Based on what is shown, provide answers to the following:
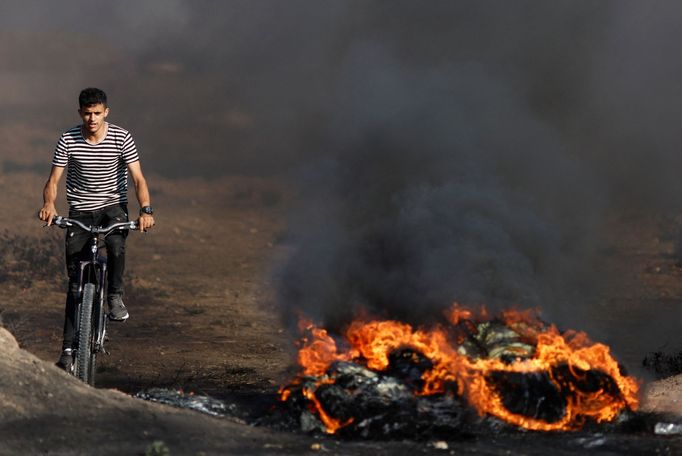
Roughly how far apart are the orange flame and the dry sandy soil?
0.55 metres

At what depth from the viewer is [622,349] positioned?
1231 centimetres

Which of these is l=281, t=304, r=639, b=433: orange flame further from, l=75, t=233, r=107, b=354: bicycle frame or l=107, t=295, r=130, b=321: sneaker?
l=75, t=233, r=107, b=354: bicycle frame

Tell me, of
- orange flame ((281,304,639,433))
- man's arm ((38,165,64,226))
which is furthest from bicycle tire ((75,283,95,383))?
orange flame ((281,304,639,433))

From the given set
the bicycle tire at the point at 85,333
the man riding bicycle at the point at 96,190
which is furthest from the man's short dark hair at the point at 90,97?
the bicycle tire at the point at 85,333

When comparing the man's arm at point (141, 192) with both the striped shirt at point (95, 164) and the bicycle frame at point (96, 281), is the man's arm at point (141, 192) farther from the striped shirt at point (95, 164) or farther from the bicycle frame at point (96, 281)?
the bicycle frame at point (96, 281)

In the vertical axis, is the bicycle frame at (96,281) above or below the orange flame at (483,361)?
above

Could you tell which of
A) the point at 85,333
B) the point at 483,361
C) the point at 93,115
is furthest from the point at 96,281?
the point at 483,361

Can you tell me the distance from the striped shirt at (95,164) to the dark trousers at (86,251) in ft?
0.24

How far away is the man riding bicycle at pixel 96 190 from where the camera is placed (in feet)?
22.8

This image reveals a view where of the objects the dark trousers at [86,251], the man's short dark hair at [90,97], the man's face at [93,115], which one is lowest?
the dark trousers at [86,251]

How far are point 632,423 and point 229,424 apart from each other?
3.21 metres

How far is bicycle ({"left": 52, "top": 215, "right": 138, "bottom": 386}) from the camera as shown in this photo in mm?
6859

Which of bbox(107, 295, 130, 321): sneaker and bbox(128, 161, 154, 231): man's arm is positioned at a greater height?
bbox(128, 161, 154, 231): man's arm

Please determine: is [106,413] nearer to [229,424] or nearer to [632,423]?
[229,424]
